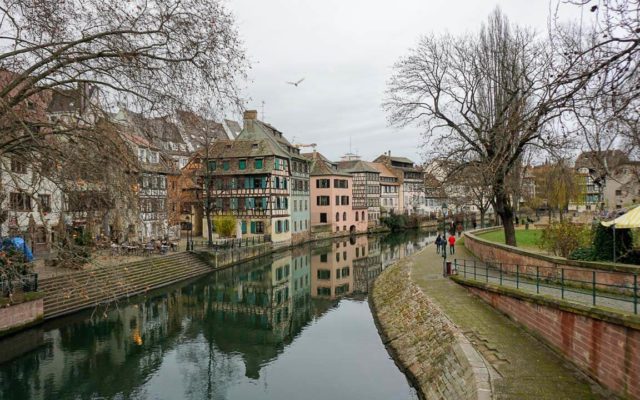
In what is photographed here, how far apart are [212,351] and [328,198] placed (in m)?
43.7

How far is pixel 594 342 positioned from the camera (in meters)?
10.0

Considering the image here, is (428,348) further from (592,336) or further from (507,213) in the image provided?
(507,213)

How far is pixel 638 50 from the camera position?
4266mm

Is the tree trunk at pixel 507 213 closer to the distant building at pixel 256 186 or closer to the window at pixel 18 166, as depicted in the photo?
the window at pixel 18 166

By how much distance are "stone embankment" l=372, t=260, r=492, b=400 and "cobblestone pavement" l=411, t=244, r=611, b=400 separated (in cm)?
35

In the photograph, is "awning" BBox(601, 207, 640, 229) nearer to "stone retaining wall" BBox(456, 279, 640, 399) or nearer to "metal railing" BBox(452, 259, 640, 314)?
"metal railing" BBox(452, 259, 640, 314)

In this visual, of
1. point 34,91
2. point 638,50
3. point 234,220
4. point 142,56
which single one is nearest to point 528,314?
point 638,50

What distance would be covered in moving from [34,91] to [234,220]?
3673cm

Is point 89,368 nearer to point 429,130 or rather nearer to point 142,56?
point 142,56

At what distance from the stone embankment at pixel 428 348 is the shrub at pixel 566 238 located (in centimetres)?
664

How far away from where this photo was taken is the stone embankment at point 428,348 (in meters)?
11.0

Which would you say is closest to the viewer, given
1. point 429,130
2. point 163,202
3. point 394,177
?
point 163,202

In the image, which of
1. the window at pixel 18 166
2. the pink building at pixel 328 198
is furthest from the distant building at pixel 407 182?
the window at pixel 18 166

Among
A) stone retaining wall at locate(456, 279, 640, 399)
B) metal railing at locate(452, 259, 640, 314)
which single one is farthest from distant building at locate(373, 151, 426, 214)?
stone retaining wall at locate(456, 279, 640, 399)
